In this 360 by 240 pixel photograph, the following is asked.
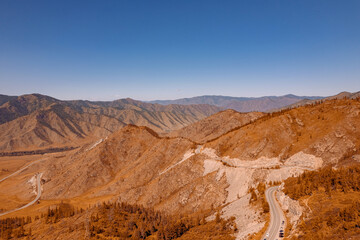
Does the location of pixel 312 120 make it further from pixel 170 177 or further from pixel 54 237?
pixel 54 237

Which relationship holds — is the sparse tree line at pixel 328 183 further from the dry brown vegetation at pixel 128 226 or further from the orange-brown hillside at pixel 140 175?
the orange-brown hillside at pixel 140 175

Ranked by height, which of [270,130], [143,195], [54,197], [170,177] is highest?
[270,130]

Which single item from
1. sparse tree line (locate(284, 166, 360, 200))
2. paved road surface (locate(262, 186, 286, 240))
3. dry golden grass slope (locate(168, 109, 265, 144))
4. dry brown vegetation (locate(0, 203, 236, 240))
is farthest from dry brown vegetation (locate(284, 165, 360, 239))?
dry golden grass slope (locate(168, 109, 265, 144))

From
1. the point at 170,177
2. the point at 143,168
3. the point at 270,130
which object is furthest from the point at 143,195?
the point at 270,130

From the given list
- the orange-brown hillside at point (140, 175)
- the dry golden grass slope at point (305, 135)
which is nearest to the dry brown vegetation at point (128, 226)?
the orange-brown hillside at point (140, 175)

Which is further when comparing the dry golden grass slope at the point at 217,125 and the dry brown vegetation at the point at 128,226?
the dry golden grass slope at the point at 217,125

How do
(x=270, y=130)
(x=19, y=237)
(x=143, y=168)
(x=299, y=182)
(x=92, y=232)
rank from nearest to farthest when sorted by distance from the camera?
(x=299, y=182) → (x=92, y=232) → (x=19, y=237) → (x=270, y=130) → (x=143, y=168)
